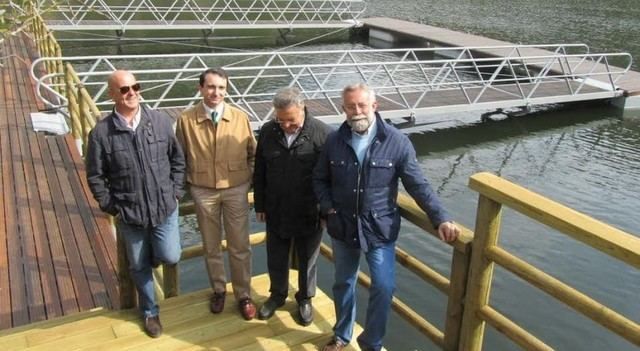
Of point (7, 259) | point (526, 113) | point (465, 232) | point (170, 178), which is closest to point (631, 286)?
point (465, 232)

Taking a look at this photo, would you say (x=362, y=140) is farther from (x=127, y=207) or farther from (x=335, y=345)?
(x=127, y=207)

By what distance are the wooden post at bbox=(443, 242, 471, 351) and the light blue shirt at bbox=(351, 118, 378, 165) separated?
609 millimetres

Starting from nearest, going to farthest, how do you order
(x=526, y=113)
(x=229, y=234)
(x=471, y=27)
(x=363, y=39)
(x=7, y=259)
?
(x=229, y=234) → (x=7, y=259) → (x=526, y=113) → (x=363, y=39) → (x=471, y=27)

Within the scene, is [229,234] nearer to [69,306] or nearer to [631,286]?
[69,306]

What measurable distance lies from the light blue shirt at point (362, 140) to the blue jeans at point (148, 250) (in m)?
0.99

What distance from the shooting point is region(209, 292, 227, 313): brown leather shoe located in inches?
127

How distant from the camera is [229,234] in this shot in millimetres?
3131

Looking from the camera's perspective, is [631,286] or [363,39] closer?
[631,286]

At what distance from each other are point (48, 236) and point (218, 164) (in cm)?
215

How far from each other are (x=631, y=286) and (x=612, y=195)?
2.69 m

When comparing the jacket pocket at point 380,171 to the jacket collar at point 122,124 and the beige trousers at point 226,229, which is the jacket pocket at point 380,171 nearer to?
the beige trousers at point 226,229

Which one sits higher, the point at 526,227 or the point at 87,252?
the point at 87,252

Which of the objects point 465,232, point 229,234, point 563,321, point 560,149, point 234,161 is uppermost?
point 234,161

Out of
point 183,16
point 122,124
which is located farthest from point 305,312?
point 183,16
